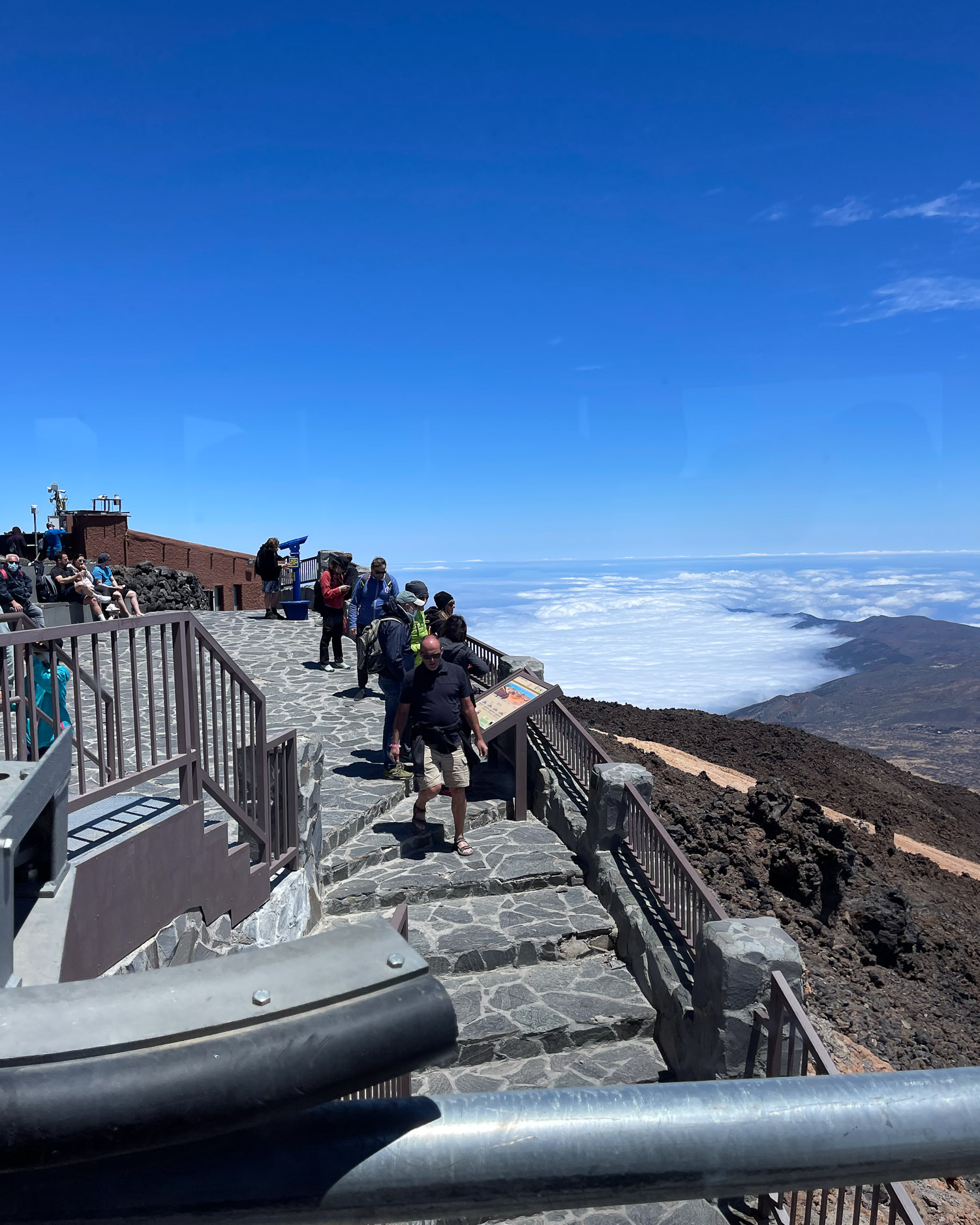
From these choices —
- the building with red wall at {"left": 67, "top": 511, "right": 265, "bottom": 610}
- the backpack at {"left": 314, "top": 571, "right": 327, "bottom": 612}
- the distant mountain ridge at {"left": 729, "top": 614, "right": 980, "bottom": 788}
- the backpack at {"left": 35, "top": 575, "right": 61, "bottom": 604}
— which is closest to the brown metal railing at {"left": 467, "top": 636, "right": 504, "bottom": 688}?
the backpack at {"left": 314, "top": 571, "right": 327, "bottom": 612}

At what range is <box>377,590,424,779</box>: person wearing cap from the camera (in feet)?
30.6

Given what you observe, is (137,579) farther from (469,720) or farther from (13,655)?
(13,655)

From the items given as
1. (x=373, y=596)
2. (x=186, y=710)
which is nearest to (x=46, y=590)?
(x=373, y=596)

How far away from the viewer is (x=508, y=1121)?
814 mm

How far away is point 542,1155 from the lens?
80 cm

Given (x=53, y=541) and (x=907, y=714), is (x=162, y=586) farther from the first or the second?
(x=907, y=714)

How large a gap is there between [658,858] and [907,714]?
3799 inches

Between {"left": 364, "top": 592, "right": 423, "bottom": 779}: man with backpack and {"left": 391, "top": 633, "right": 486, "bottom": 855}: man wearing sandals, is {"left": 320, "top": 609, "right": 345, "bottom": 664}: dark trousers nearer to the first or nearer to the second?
{"left": 364, "top": 592, "right": 423, "bottom": 779}: man with backpack

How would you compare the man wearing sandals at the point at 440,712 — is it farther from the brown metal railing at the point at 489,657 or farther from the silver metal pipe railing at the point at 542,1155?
the silver metal pipe railing at the point at 542,1155

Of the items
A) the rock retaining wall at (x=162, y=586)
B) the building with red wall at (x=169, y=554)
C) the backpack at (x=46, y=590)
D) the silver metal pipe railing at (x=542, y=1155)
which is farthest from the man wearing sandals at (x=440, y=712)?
the building with red wall at (x=169, y=554)

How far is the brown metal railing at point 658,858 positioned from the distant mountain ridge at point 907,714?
56045mm

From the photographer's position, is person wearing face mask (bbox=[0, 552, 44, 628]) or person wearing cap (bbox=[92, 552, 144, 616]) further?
person wearing cap (bbox=[92, 552, 144, 616])

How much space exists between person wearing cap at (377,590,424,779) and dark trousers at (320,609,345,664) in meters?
5.44

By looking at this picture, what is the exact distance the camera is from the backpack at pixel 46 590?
1734 cm
